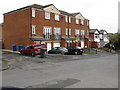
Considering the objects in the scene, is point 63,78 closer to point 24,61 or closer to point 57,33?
point 24,61

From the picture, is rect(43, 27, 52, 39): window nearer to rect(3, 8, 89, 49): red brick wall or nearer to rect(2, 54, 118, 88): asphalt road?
rect(3, 8, 89, 49): red brick wall

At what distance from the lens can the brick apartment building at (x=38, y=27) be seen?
25.4 metres

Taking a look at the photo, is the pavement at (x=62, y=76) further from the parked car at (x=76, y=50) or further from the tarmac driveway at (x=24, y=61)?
the parked car at (x=76, y=50)

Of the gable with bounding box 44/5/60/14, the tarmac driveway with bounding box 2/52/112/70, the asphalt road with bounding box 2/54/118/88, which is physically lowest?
the asphalt road with bounding box 2/54/118/88

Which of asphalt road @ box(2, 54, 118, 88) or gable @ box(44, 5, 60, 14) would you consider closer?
asphalt road @ box(2, 54, 118, 88)

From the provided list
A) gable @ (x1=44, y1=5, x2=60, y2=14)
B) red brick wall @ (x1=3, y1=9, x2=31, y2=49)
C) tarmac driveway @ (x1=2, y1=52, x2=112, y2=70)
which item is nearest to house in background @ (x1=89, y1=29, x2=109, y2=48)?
gable @ (x1=44, y1=5, x2=60, y2=14)

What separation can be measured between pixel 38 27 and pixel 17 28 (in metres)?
4.53

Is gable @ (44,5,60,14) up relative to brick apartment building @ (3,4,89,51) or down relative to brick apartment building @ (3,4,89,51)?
up

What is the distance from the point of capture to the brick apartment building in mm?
25359

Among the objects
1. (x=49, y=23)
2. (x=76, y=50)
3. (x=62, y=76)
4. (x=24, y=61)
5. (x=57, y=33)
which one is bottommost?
(x=62, y=76)

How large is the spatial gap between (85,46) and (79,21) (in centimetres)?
758

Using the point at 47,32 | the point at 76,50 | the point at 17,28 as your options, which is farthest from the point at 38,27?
the point at 76,50

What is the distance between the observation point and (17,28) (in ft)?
90.1

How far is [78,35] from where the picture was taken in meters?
37.2
